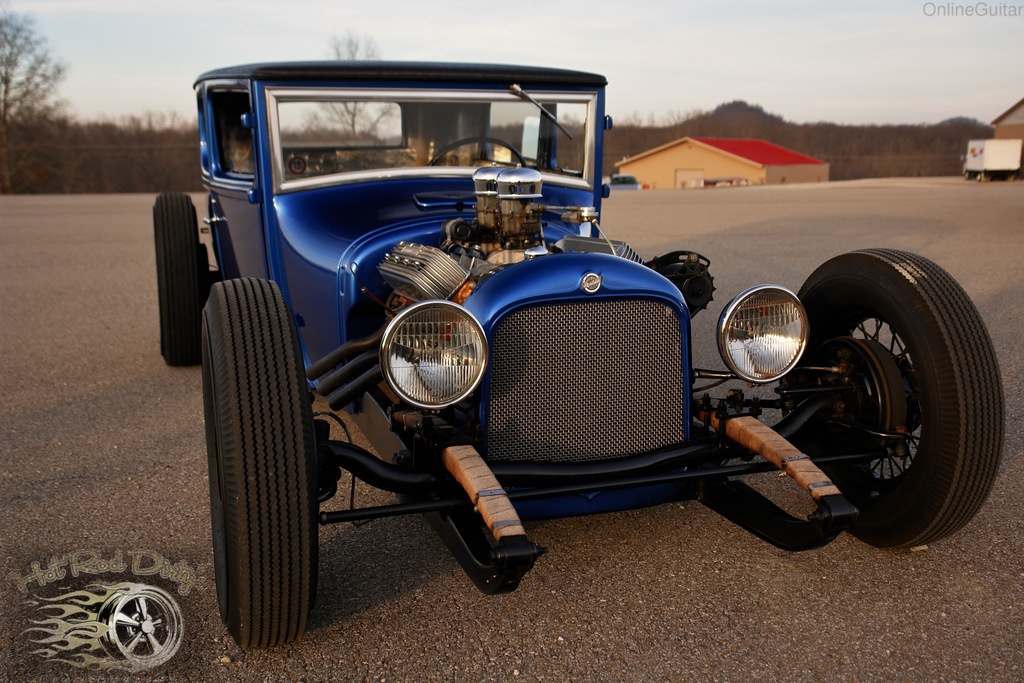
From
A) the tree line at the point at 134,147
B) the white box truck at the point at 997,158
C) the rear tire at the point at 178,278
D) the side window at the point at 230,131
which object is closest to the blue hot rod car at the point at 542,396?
the side window at the point at 230,131

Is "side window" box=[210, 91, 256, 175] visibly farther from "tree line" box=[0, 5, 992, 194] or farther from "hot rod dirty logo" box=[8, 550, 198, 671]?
"tree line" box=[0, 5, 992, 194]

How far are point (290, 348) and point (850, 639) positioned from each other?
5.59 feet

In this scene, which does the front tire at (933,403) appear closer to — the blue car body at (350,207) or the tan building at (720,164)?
the blue car body at (350,207)

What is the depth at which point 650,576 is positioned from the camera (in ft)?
8.30

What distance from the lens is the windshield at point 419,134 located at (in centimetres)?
352

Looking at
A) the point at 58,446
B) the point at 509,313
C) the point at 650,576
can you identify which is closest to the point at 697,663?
the point at 650,576

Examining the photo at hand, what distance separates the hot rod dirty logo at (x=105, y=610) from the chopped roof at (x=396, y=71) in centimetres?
199

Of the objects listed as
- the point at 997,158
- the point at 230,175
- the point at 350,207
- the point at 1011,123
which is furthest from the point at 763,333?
the point at 1011,123

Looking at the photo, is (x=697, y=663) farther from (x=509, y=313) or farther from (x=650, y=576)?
(x=509, y=313)

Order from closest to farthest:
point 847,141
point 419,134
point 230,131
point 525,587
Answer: point 525,587
point 419,134
point 230,131
point 847,141

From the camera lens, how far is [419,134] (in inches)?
146

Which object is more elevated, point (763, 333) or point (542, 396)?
point (763, 333)

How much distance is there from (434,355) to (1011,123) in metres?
50.9

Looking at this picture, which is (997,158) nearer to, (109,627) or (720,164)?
(720,164)
